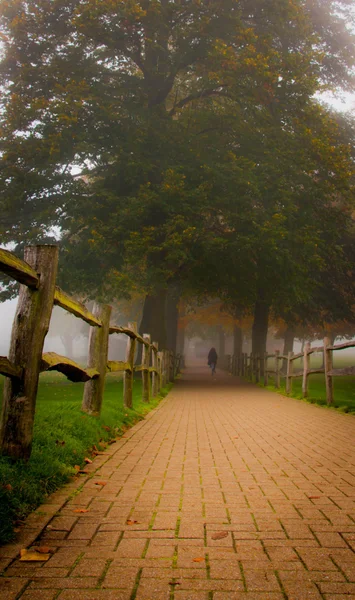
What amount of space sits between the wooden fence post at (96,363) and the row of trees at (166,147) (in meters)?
11.4

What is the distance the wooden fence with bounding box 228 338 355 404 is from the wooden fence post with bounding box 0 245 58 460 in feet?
22.1

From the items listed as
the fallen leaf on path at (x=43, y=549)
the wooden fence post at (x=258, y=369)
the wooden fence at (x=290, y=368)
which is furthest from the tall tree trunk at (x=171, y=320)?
the fallen leaf on path at (x=43, y=549)

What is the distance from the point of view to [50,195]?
69.4 ft

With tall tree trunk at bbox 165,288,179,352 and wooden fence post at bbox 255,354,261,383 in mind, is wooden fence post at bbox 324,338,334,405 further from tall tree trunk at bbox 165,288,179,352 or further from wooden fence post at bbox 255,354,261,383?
tall tree trunk at bbox 165,288,179,352

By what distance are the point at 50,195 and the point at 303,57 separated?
1169cm

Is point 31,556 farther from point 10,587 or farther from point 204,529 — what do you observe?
point 204,529

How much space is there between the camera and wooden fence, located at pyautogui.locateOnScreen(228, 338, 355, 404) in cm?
1192

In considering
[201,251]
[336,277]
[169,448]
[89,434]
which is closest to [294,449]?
[169,448]

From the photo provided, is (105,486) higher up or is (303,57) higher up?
(303,57)

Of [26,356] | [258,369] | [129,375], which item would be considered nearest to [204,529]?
[26,356]

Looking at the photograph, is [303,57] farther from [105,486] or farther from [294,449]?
[105,486]

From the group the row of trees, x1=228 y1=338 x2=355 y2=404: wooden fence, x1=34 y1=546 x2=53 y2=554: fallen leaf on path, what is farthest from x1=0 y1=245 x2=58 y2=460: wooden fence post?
the row of trees

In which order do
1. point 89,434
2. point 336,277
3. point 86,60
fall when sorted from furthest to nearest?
1. point 336,277
2. point 86,60
3. point 89,434

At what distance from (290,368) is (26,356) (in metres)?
13.0
